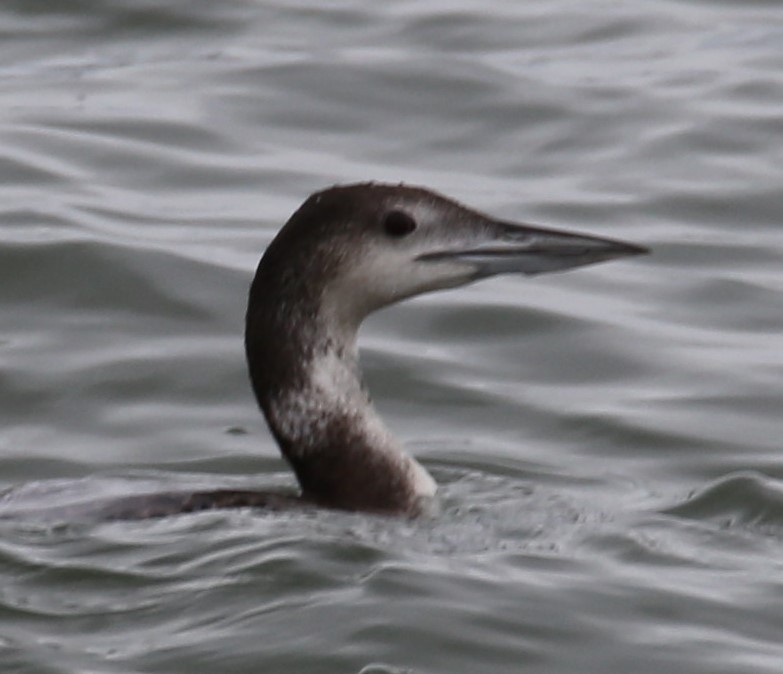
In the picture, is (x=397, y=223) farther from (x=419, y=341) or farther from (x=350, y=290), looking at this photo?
(x=419, y=341)

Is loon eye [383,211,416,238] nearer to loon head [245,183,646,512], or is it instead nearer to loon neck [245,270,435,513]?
loon head [245,183,646,512]

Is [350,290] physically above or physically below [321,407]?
above

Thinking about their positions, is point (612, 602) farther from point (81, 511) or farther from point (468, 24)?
point (468, 24)

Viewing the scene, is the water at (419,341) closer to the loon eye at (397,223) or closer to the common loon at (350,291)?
the common loon at (350,291)

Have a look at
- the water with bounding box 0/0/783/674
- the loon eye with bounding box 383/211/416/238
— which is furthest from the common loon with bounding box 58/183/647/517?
the water with bounding box 0/0/783/674

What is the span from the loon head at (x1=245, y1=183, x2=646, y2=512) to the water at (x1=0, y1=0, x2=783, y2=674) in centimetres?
25

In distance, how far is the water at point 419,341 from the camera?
6.07m

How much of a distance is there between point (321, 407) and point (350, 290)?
0.33m

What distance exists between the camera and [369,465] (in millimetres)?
7121

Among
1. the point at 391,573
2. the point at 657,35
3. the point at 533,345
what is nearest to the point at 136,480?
the point at 391,573

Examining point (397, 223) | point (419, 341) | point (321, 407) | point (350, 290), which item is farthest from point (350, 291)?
point (419, 341)

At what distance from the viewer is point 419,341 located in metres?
9.52

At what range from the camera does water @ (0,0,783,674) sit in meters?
6.07

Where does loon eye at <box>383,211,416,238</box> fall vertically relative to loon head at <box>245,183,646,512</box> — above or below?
above
